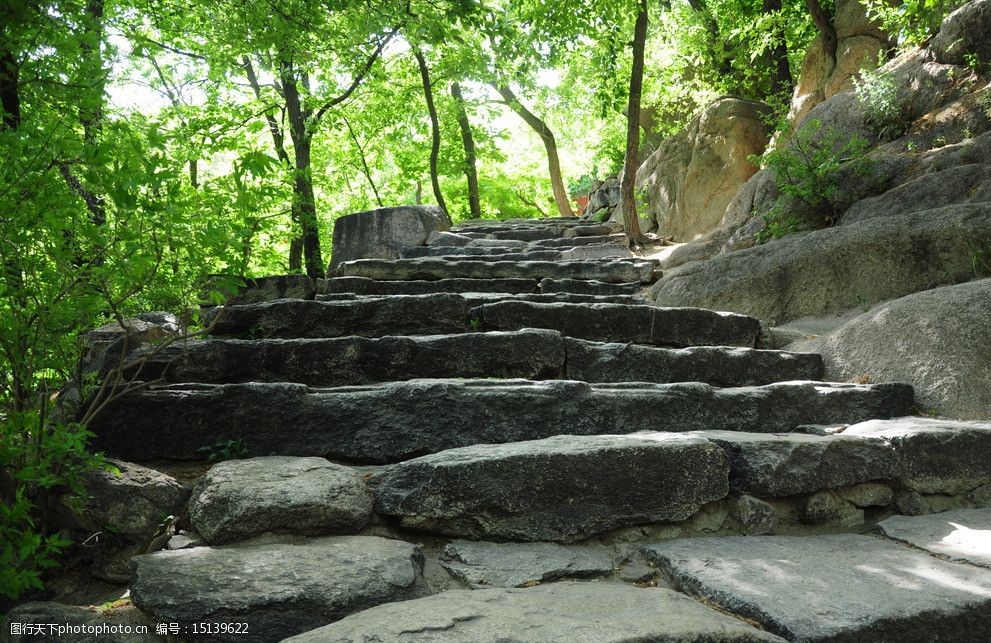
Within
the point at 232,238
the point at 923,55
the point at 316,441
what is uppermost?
the point at 923,55

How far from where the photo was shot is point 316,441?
2.34 metres

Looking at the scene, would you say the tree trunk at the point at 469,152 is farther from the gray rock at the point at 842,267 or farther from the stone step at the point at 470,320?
the stone step at the point at 470,320

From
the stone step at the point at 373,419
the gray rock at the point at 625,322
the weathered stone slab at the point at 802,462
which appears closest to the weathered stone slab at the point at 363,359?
the stone step at the point at 373,419

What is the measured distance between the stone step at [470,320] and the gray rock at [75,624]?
6.53 ft

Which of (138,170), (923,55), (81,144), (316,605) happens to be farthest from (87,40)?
(923,55)

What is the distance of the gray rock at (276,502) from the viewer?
171 cm

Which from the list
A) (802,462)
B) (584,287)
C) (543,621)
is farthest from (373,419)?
(584,287)

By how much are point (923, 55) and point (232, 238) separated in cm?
718

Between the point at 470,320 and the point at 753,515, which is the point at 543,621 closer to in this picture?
the point at 753,515

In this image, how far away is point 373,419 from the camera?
93.4 inches

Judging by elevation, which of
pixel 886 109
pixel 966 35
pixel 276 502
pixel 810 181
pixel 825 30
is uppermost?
pixel 825 30

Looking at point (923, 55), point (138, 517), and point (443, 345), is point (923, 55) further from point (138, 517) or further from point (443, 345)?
point (138, 517)

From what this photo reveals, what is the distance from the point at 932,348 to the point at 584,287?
9.03 feet

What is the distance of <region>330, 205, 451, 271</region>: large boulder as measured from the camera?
8.20 metres
